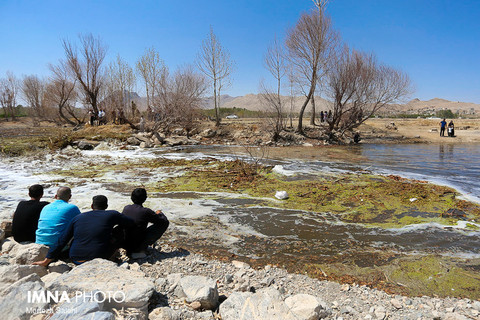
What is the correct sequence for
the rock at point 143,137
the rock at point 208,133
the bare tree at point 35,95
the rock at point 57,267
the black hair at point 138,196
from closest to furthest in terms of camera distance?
the rock at point 57,267 → the black hair at point 138,196 → the rock at point 143,137 → the rock at point 208,133 → the bare tree at point 35,95

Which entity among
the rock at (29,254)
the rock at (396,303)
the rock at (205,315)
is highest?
the rock at (29,254)

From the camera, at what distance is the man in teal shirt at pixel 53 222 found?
3.94m

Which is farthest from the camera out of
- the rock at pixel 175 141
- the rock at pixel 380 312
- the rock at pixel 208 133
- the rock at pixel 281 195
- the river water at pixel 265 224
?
the rock at pixel 208 133

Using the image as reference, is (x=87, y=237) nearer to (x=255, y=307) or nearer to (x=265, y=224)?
(x=255, y=307)

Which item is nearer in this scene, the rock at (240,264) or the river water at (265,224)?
the rock at (240,264)

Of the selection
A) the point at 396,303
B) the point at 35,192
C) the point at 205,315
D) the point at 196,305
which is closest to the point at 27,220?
the point at 35,192

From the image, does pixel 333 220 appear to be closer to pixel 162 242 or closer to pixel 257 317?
pixel 162 242

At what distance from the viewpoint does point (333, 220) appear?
256 inches

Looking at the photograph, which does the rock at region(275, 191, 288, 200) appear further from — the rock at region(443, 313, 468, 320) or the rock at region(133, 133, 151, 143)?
the rock at region(133, 133, 151, 143)

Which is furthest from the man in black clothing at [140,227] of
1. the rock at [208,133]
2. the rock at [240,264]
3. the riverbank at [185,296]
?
the rock at [208,133]

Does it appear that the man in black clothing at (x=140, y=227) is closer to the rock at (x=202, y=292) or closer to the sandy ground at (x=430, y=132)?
the rock at (x=202, y=292)

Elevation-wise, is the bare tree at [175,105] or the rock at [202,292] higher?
the bare tree at [175,105]

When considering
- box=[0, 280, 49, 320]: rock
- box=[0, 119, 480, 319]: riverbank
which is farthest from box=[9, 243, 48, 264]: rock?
box=[0, 119, 480, 319]: riverbank

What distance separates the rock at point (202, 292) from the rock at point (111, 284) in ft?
1.28
